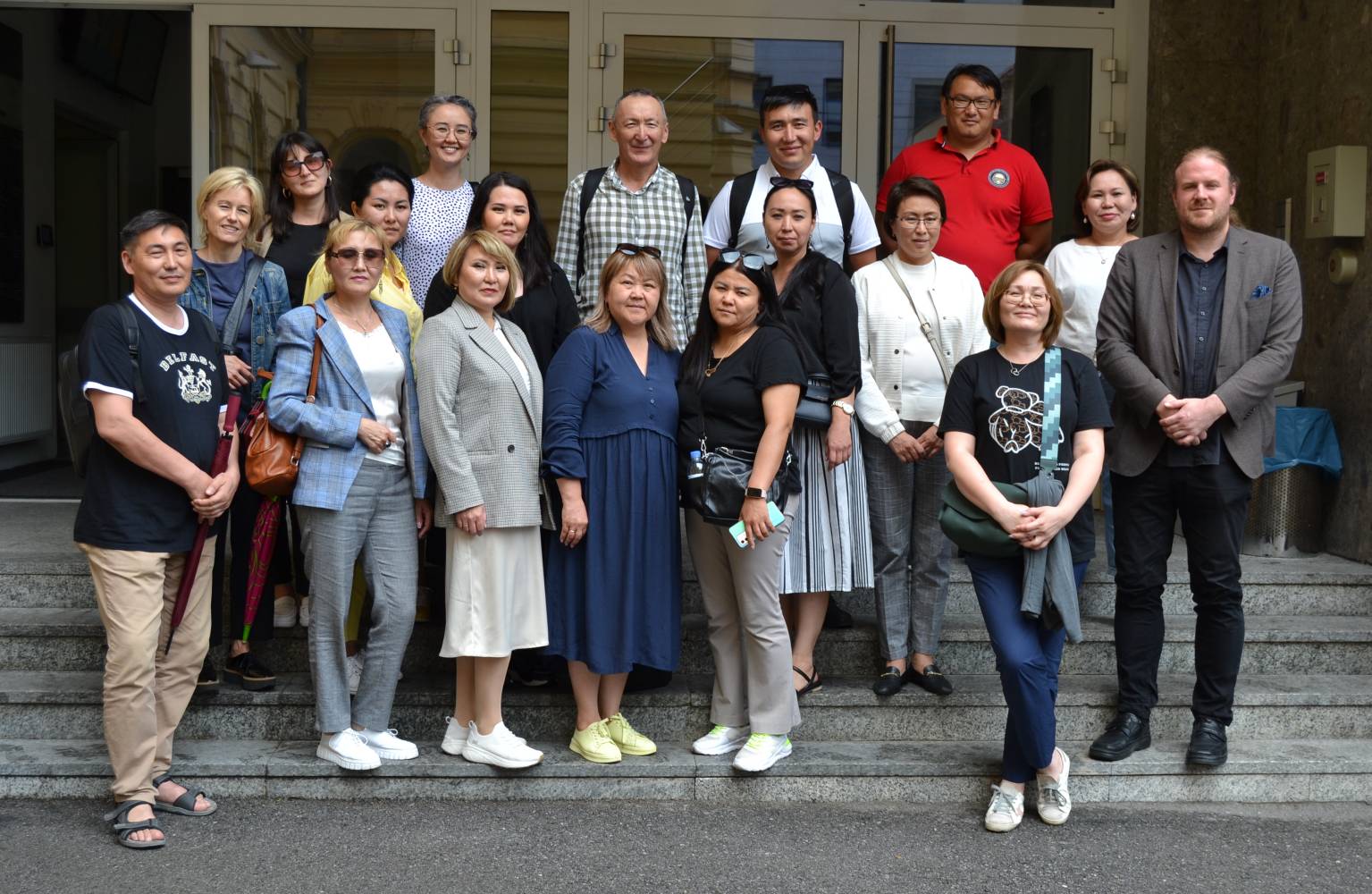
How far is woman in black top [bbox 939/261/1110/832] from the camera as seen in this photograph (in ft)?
13.3

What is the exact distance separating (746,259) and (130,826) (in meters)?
2.55

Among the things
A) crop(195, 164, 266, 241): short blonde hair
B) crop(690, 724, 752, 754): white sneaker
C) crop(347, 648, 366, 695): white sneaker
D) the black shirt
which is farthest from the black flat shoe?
crop(195, 164, 266, 241): short blonde hair

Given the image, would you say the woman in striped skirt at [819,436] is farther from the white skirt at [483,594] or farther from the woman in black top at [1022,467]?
the white skirt at [483,594]

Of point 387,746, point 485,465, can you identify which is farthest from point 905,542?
point 387,746

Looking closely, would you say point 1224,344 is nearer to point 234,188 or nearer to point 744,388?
point 744,388

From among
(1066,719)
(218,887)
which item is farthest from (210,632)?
(1066,719)

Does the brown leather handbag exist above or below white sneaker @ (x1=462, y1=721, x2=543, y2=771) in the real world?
above

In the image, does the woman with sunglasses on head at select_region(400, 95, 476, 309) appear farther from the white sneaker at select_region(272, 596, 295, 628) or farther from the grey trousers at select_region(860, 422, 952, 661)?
the grey trousers at select_region(860, 422, 952, 661)

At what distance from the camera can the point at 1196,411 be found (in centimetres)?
424

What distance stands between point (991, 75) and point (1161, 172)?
6.85ft

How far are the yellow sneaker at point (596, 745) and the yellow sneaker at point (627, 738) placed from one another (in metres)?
0.02

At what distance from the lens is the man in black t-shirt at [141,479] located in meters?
3.85

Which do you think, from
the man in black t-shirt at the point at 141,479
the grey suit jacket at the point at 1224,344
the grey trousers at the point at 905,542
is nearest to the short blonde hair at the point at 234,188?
the man in black t-shirt at the point at 141,479

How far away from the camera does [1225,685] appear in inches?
174
